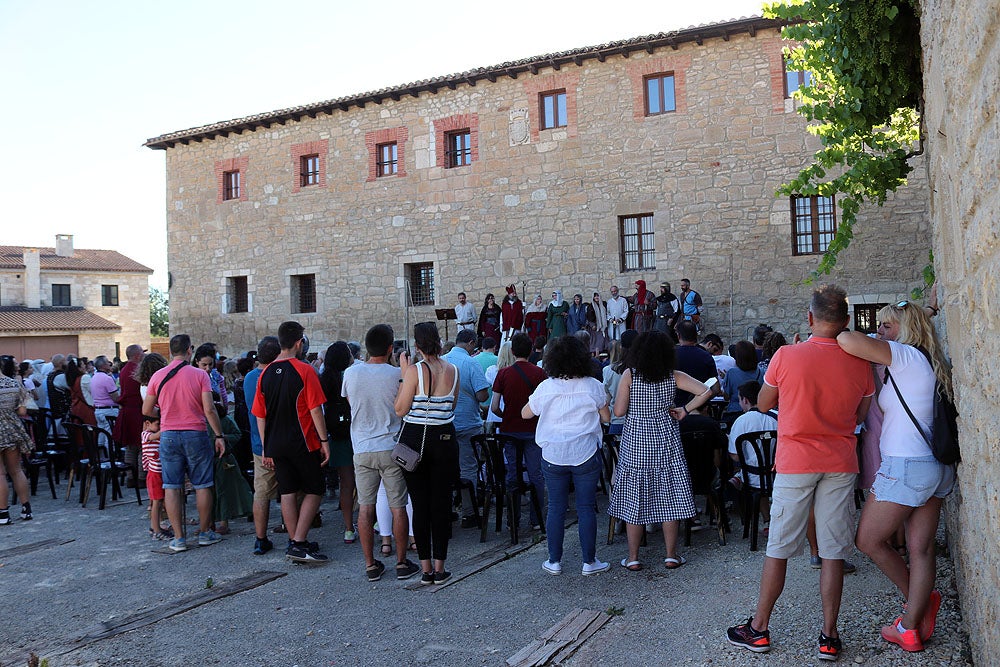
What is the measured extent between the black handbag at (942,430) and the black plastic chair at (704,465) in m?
2.35

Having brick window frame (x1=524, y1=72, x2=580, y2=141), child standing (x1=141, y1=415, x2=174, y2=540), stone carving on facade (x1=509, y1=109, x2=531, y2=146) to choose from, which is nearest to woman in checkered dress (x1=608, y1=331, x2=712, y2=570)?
child standing (x1=141, y1=415, x2=174, y2=540)

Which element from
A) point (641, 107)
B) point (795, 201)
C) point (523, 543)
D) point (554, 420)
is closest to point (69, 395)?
point (523, 543)

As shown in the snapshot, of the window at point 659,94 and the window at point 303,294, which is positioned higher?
the window at point 659,94

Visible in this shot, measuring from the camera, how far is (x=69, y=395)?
10.7m

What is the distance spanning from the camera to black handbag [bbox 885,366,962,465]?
352 cm

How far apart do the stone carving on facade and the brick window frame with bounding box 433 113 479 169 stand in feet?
3.09

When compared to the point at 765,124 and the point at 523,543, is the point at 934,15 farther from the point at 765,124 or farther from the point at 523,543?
the point at 765,124

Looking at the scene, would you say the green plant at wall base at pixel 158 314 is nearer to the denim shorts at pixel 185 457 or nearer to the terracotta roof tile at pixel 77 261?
the terracotta roof tile at pixel 77 261

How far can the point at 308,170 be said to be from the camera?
2156cm

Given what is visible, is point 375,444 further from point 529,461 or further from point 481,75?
point 481,75

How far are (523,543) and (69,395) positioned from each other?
24.4 feet

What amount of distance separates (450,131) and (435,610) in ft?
52.7

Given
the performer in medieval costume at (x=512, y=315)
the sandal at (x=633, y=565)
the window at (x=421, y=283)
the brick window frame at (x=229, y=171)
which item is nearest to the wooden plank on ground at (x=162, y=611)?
the sandal at (x=633, y=565)

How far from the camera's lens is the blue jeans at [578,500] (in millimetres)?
5273
